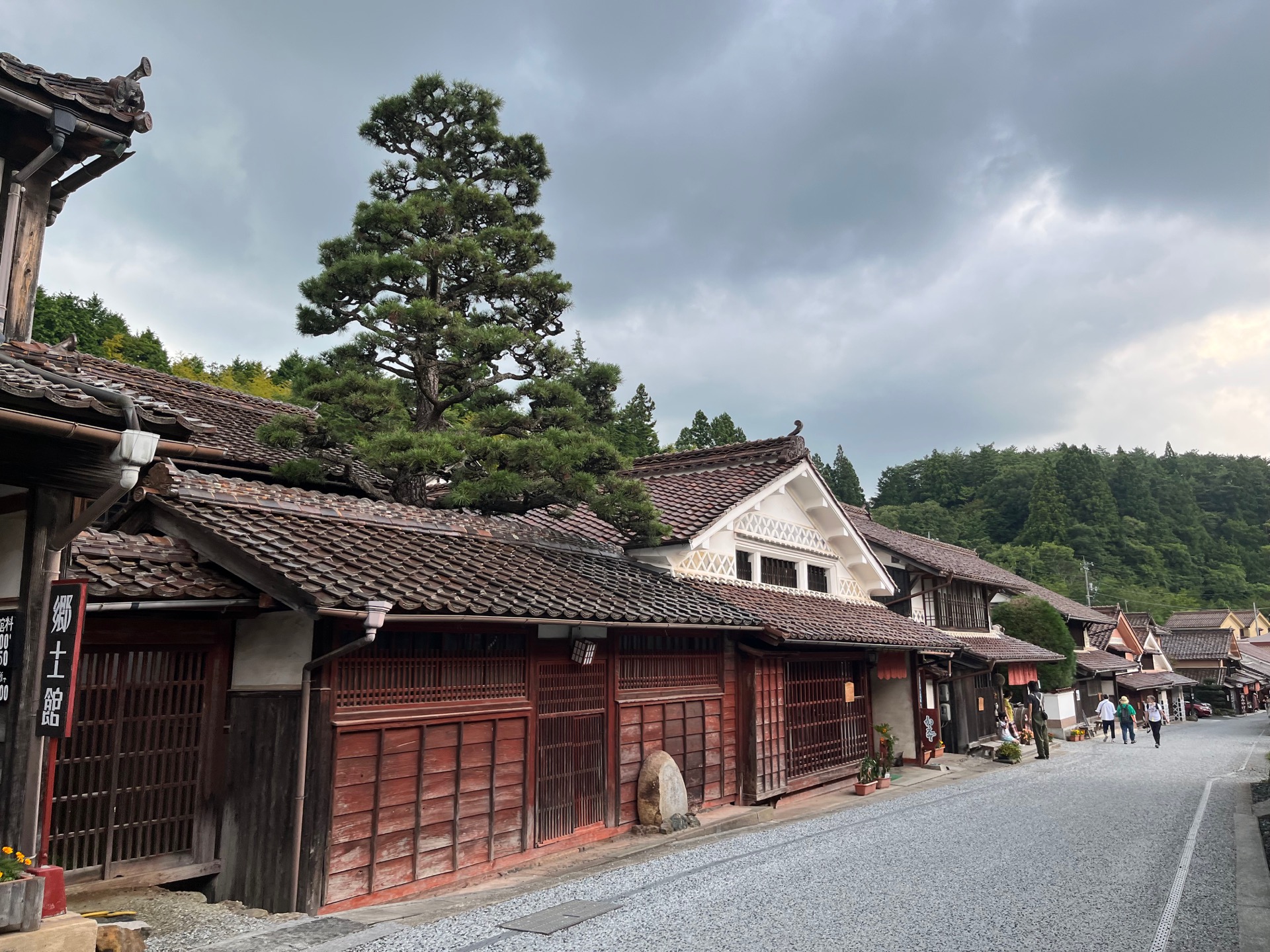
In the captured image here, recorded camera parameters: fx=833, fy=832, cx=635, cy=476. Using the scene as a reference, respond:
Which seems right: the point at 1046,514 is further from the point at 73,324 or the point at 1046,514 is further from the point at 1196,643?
the point at 73,324

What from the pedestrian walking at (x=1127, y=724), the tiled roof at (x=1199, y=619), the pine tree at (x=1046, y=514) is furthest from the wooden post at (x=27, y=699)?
the pine tree at (x=1046, y=514)

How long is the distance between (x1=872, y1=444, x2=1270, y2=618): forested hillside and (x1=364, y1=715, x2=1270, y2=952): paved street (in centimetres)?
6579

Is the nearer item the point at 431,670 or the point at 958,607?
the point at 431,670

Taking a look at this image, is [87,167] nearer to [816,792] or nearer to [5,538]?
[5,538]

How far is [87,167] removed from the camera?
29.7 feet

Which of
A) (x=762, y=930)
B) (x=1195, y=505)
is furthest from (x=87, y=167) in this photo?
(x=1195, y=505)

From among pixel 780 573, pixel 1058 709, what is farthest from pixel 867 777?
pixel 1058 709

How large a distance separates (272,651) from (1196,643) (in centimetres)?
6702

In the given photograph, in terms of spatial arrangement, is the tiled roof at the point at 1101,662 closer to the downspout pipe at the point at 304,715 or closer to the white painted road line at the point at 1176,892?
the white painted road line at the point at 1176,892

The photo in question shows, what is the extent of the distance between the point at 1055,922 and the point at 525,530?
27.5ft

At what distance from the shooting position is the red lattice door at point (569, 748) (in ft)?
33.9

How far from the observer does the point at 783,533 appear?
60.1 ft

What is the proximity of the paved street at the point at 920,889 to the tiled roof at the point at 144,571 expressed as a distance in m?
3.48

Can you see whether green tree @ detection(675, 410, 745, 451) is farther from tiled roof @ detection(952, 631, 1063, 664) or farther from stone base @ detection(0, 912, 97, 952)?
stone base @ detection(0, 912, 97, 952)
